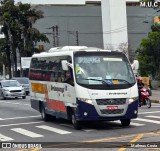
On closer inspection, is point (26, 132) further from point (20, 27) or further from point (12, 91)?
point (20, 27)

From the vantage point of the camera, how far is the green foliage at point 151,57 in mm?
50531

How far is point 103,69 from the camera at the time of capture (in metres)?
15.8

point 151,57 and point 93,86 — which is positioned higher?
point 93,86

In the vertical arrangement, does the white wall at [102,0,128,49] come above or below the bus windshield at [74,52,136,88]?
above

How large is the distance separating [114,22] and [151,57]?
4600cm

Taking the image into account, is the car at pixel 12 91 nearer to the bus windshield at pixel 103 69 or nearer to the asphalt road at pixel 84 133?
the asphalt road at pixel 84 133

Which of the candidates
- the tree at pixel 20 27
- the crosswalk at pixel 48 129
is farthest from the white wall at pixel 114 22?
the crosswalk at pixel 48 129

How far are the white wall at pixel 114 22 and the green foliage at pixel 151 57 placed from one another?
43276 millimetres

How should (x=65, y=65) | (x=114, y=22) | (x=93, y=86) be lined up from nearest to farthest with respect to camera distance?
(x=93, y=86)
(x=65, y=65)
(x=114, y=22)

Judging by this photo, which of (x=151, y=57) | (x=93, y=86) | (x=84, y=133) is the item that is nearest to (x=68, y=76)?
(x=93, y=86)

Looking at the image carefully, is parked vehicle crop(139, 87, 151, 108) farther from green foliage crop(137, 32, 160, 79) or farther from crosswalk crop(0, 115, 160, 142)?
green foliage crop(137, 32, 160, 79)

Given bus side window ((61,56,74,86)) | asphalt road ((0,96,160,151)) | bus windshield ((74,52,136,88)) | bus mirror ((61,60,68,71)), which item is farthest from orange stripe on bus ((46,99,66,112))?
bus windshield ((74,52,136,88))

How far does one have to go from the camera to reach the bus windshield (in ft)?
50.7

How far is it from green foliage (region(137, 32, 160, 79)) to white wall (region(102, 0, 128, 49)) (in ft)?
142
